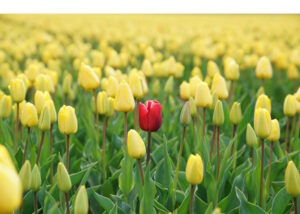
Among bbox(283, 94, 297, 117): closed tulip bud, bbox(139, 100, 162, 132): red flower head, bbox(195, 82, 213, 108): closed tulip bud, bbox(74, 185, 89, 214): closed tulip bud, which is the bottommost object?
bbox(74, 185, 89, 214): closed tulip bud

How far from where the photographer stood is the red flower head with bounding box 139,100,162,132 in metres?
2.08

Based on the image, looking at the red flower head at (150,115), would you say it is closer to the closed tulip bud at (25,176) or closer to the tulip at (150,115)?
the tulip at (150,115)

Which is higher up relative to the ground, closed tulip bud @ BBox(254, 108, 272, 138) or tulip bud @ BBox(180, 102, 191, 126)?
tulip bud @ BBox(180, 102, 191, 126)

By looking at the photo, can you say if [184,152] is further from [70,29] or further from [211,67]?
[70,29]

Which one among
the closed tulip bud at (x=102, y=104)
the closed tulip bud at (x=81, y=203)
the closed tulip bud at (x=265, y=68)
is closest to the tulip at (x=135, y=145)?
the closed tulip bud at (x=81, y=203)

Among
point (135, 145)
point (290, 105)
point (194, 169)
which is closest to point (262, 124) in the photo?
point (194, 169)

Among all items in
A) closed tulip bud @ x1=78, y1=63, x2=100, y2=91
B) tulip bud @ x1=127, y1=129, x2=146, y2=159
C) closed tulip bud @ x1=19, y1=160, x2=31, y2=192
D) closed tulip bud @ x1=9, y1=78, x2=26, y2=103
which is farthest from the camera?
closed tulip bud @ x1=78, y1=63, x2=100, y2=91

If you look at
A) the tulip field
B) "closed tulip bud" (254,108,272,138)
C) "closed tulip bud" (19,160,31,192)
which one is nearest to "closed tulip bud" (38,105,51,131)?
the tulip field

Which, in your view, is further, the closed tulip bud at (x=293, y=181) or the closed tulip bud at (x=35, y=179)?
the closed tulip bud at (x=35, y=179)

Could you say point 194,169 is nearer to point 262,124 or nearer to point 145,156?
point 262,124

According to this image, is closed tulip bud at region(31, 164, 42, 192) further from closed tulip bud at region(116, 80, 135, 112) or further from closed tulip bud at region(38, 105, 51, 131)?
closed tulip bud at region(116, 80, 135, 112)

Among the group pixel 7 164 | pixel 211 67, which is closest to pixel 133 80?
pixel 211 67

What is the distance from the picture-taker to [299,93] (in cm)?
266

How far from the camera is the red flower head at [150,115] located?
81.9 inches
